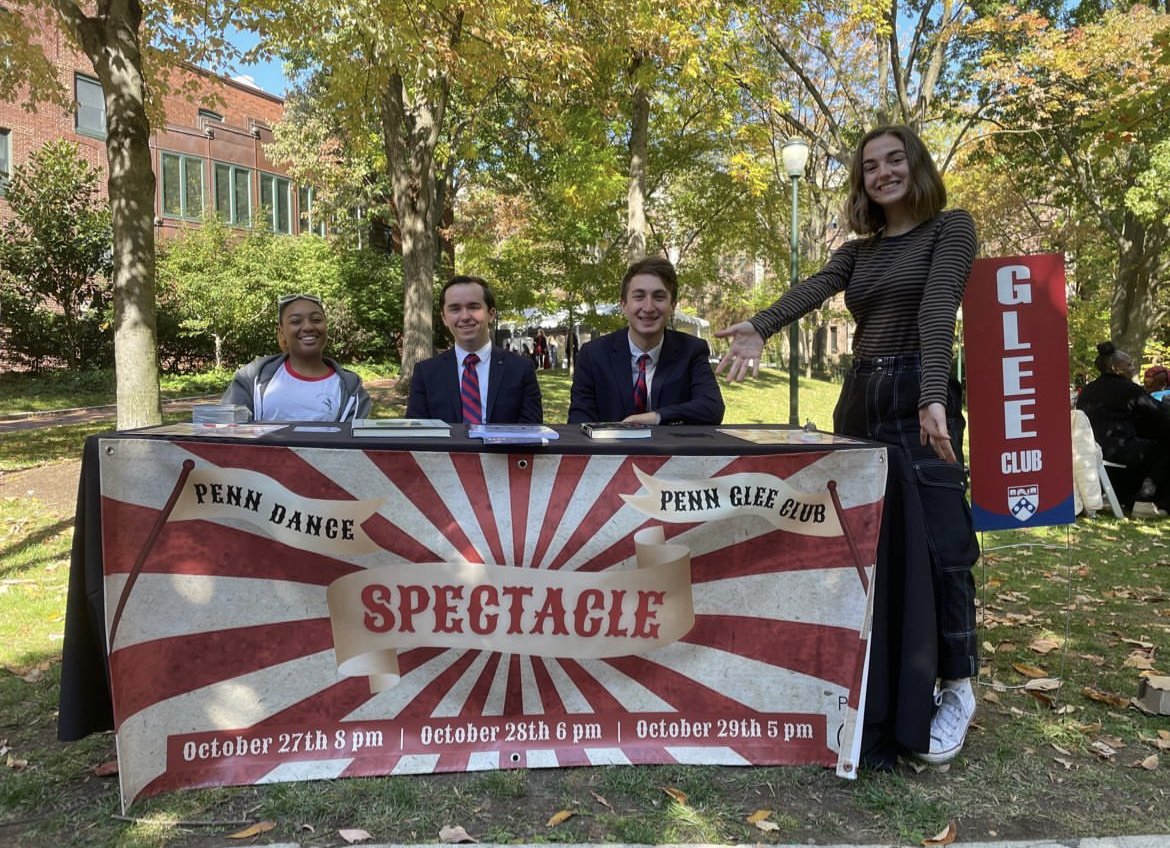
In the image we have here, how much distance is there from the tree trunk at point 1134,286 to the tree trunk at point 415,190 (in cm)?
1610

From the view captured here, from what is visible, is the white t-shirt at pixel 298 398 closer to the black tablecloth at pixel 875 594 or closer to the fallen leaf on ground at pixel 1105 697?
the black tablecloth at pixel 875 594

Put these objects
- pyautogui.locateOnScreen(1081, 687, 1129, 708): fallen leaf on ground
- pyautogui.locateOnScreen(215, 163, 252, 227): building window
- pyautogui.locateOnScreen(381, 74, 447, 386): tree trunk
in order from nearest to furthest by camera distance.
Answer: pyautogui.locateOnScreen(1081, 687, 1129, 708): fallen leaf on ground < pyautogui.locateOnScreen(381, 74, 447, 386): tree trunk < pyautogui.locateOnScreen(215, 163, 252, 227): building window

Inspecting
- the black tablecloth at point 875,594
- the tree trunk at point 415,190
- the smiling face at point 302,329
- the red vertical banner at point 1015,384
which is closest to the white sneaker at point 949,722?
the black tablecloth at point 875,594

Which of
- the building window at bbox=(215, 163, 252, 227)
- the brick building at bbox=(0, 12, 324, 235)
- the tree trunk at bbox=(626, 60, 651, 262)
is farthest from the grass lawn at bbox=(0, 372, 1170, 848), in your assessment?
the building window at bbox=(215, 163, 252, 227)

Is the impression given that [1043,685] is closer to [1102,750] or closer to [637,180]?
[1102,750]

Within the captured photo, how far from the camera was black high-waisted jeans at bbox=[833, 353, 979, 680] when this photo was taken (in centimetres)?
305

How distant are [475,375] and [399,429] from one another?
1122mm

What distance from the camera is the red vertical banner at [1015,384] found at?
3486 mm

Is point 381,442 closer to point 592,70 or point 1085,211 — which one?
point 592,70

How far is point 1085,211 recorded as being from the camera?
21172 millimetres

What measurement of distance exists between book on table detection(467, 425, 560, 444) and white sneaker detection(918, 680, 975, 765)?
1768 millimetres

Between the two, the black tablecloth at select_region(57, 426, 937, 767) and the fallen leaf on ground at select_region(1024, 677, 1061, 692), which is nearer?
the black tablecloth at select_region(57, 426, 937, 767)

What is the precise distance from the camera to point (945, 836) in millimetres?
2619

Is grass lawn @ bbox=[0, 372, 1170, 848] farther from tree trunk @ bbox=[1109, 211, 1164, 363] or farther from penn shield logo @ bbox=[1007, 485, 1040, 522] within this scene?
tree trunk @ bbox=[1109, 211, 1164, 363]
